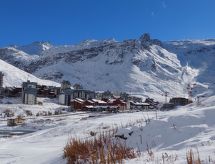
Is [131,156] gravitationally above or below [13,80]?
below

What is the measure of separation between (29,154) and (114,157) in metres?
4.39

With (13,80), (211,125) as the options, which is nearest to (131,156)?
(211,125)

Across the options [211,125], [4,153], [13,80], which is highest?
[13,80]

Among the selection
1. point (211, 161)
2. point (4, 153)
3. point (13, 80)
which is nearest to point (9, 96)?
point (13, 80)

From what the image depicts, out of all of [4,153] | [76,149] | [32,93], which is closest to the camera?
[76,149]

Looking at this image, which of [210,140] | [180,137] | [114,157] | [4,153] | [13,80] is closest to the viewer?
[114,157]

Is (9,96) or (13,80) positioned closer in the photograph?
(9,96)

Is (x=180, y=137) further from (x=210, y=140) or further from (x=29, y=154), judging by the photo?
(x=29, y=154)

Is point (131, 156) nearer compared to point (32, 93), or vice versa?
point (131, 156)

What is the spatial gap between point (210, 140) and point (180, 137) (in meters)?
1.56

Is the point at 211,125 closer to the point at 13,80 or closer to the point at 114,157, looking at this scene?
the point at 114,157

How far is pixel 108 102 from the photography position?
108 m

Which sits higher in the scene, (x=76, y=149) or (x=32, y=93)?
(x=32, y=93)

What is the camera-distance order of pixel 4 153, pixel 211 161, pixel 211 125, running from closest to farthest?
pixel 211 161 → pixel 211 125 → pixel 4 153
